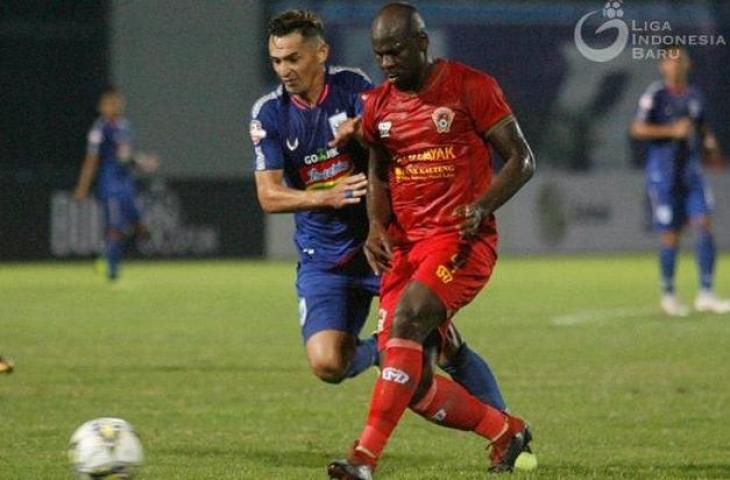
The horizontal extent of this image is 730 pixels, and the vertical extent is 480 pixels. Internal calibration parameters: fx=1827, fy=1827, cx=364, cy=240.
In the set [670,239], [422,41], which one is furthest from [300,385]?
[670,239]

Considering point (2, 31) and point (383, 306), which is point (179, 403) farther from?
point (2, 31)

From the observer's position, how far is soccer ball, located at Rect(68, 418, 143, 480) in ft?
22.2

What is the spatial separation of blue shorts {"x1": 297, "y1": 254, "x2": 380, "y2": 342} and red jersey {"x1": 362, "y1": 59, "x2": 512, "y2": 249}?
1189 millimetres

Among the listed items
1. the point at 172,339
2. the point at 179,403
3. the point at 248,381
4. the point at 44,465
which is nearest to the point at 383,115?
the point at 44,465

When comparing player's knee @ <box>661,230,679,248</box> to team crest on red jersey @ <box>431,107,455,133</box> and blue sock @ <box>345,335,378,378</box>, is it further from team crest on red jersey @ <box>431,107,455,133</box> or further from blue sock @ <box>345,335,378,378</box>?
team crest on red jersey @ <box>431,107,455,133</box>

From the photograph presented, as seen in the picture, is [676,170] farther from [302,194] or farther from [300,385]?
[302,194]

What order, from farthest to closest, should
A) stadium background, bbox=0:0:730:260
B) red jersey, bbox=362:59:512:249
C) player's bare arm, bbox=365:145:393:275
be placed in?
1. stadium background, bbox=0:0:730:260
2. player's bare arm, bbox=365:145:393:275
3. red jersey, bbox=362:59:512:249

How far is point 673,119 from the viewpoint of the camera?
1667 centimetres

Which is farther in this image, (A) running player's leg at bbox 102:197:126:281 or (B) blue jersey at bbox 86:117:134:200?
(B) blue jersey at bbox 86:117:134:200

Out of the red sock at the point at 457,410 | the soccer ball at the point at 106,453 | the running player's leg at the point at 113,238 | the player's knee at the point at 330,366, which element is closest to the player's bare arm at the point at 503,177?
the red sock at the point at 457,410

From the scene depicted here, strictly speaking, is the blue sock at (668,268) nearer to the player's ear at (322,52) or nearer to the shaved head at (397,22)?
the player's ear at (322,52)

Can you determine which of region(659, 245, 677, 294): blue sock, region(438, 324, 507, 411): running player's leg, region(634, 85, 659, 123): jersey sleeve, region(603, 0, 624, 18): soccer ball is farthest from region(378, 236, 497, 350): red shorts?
region(603, 0, 624, 18): soccer ball

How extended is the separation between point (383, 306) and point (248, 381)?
416cm

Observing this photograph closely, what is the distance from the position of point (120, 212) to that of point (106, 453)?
52.1ft
